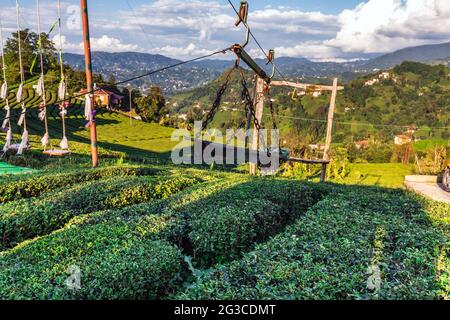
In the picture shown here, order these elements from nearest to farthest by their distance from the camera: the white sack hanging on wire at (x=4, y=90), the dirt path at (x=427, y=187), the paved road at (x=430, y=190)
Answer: the white sack hanging on wire at (x=4, y=90)
the paved road at (x=430, y=190)
the dirt path at (x=427, y=187)

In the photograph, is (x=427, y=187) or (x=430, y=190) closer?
(x=430, y=190)

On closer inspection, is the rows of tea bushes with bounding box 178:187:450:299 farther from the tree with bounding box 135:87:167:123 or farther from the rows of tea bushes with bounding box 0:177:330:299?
the tree with bounding box 135:87:167:123

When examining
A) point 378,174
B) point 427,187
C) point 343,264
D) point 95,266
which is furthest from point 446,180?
point 95,266

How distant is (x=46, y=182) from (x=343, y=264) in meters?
8.53

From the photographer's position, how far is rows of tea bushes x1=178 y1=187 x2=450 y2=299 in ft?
13.0

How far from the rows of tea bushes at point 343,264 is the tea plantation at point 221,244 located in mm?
15

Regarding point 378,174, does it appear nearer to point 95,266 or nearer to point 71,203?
point 71,203

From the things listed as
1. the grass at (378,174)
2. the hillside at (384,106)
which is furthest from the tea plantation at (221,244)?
the hillside at (384,106)

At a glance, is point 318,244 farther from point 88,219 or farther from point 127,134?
point 127,134

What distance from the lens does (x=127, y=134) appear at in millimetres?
41469

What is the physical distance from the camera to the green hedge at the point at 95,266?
4.00 meters

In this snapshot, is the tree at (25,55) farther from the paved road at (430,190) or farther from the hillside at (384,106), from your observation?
the paved road at (430,190)

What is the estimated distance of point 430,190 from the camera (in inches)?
522

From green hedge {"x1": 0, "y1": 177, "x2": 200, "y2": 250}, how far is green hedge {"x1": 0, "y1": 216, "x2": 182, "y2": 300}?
4.94 feet
